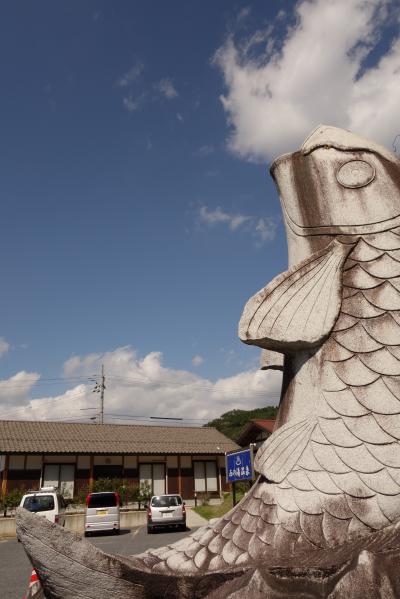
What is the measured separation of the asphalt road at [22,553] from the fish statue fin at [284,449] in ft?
16.0

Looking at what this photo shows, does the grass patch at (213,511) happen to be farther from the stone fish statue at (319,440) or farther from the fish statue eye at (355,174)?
the fish statue eye at (355,174)

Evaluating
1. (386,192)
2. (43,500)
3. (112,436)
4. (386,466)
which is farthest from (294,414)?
(112,436)

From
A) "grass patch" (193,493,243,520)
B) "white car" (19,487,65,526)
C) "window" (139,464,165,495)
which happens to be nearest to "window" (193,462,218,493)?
"window" (139,464,165,495)

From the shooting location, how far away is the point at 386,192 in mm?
3111

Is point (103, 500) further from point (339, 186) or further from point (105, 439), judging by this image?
point (339, 186)

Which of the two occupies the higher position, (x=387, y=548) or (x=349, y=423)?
(x=349, y=423)

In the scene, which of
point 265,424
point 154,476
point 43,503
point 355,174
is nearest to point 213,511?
point 265,424

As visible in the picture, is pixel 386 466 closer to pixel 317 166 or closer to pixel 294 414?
pixel 294 414

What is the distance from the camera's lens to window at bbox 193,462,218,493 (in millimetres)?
23781

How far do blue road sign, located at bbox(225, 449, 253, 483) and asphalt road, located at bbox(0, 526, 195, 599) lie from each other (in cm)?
240

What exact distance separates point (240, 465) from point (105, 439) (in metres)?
15.2

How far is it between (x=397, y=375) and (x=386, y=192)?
1197 millimetres

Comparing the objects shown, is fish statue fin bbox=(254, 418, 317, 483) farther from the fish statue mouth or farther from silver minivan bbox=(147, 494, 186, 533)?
silver minivan bbox=(147, 494, 186, 533)

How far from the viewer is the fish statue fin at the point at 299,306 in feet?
9.20
